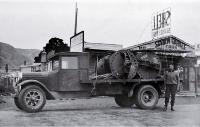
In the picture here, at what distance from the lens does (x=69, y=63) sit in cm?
1307

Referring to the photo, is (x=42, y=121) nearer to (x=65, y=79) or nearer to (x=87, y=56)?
(x=65, y=79)

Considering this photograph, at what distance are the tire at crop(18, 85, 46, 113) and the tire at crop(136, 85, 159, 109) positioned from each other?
12.3ft

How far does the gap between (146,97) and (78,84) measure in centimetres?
286

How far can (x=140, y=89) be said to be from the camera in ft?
45.4

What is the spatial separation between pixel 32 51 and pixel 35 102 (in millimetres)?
168813

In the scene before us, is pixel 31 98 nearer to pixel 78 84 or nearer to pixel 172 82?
pixel 78 84

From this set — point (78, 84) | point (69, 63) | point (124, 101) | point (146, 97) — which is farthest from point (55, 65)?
point (146, 97)

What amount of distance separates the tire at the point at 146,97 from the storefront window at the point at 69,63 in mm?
2729

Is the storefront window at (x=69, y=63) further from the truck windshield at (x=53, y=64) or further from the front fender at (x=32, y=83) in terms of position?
the front fender at (x=32, y=83)

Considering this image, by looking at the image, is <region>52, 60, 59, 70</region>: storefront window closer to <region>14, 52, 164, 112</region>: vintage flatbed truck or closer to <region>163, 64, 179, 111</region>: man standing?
<region>14, 52, 164, 112</region>: vintage flatbed truck

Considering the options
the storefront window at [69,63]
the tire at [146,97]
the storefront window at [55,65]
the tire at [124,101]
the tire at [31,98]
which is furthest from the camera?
the tire at [124,101]

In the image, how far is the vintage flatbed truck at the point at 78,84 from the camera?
1223 cm

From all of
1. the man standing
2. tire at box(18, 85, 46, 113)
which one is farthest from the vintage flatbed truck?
the man standing

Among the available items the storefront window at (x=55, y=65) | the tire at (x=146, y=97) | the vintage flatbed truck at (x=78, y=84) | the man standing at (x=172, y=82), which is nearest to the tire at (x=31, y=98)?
the vintage flatbed truck at (x=78, y=84)
